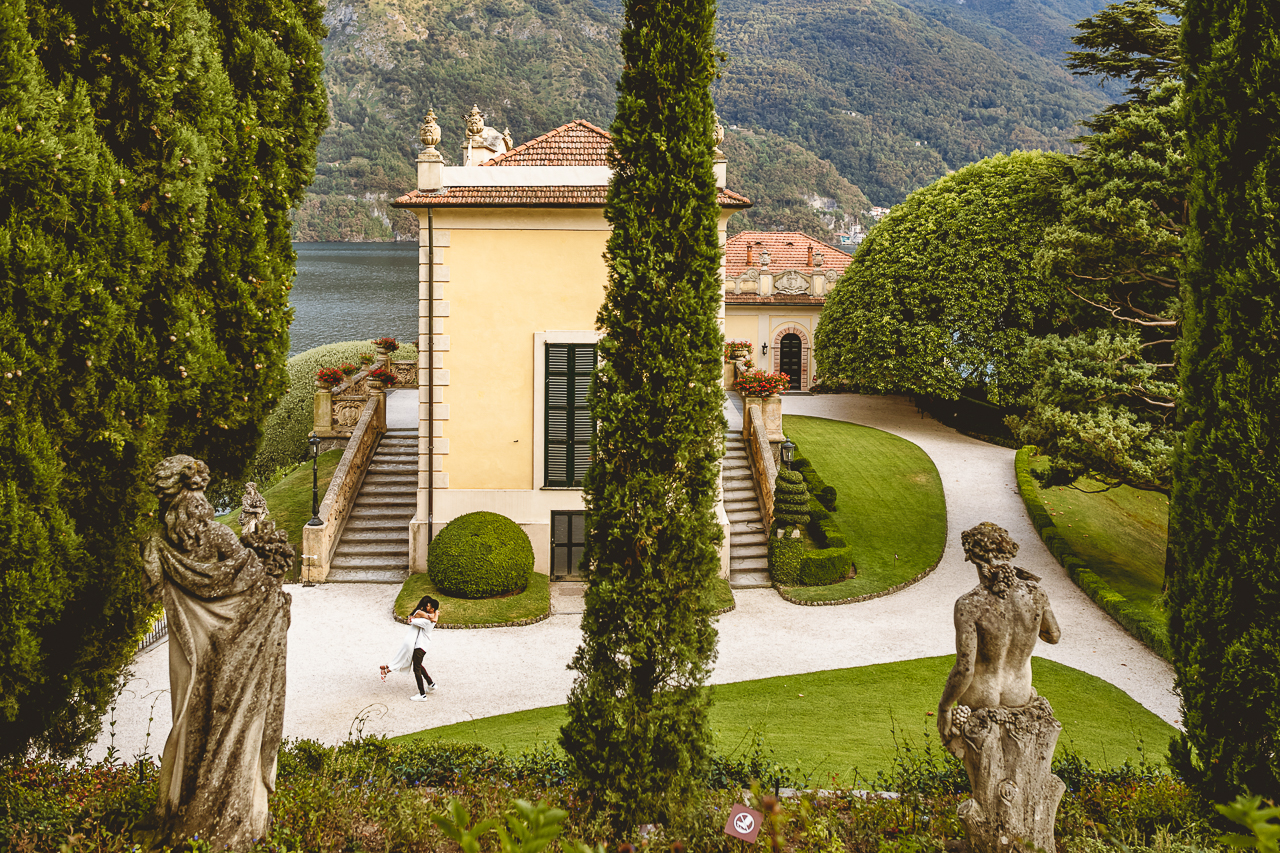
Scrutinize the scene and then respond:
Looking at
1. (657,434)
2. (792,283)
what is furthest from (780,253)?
(657,434)

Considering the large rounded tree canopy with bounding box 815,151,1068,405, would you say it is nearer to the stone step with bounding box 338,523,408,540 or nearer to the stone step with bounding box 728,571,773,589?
the stone step with bounding box 728,571,773,589

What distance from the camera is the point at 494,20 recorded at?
113 m

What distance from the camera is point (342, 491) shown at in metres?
15.1

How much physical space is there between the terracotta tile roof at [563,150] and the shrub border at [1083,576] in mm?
11621

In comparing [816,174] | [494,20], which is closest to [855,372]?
[816,174]

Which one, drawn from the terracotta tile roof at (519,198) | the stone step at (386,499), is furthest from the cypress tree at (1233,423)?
the stone step at (386,499)

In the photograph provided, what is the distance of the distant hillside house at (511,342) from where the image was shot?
1394 cm

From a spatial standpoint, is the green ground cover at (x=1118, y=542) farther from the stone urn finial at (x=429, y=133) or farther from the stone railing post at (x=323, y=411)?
the stone railing post at (x=323, y=411)

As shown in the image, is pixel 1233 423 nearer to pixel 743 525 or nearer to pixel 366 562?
pixel 743 525

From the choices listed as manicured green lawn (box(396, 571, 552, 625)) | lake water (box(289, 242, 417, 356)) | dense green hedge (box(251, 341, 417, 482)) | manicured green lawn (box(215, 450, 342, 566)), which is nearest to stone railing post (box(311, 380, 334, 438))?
manicured green lawn (box(215, 450, 342, 566))

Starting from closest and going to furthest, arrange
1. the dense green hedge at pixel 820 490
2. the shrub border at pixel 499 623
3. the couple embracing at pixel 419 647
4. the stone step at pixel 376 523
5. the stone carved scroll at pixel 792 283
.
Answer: the couple embracing at pixel 419 647 < the shrub border at pixel 499 623 < the stone step at pixel 376 523 < the dense green hedge at pixel 820 490 < the stone carved scroll at pixel 792 283

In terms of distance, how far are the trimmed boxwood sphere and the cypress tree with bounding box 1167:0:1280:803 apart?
380 inches

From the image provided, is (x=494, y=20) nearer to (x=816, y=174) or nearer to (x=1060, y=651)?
(x=816, y=174)

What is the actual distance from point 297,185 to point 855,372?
18.1 metres
